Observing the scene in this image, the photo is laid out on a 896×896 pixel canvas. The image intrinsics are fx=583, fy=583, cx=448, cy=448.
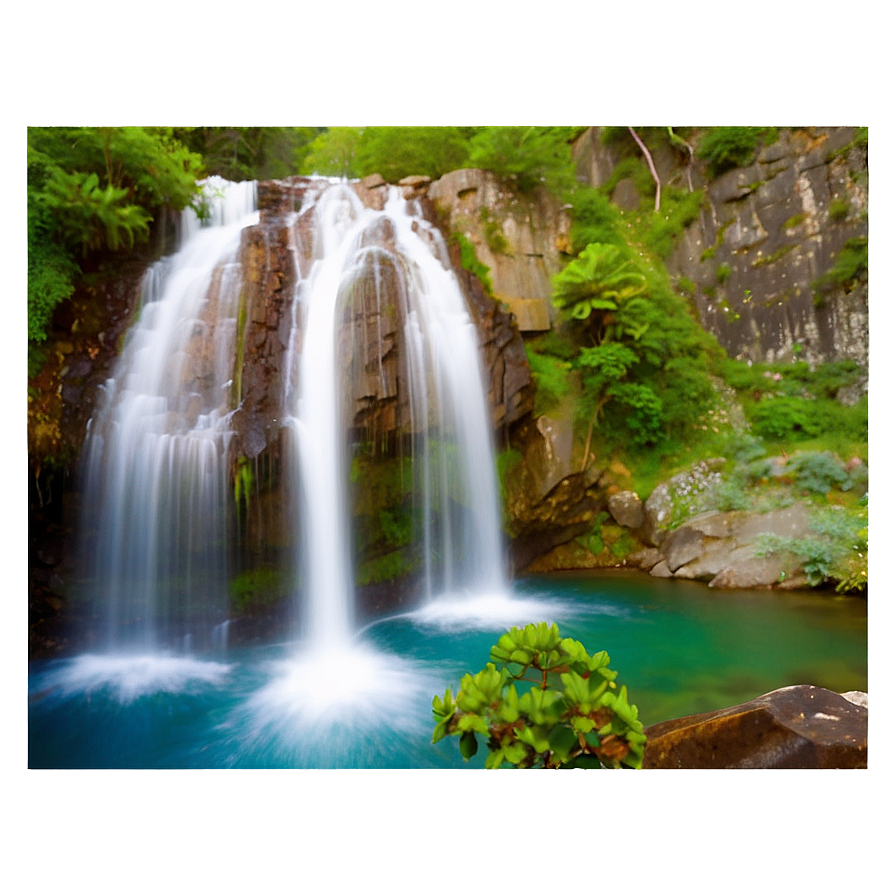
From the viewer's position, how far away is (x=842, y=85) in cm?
235

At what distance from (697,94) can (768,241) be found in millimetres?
1276

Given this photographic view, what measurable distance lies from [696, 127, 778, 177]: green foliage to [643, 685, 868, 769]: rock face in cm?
251

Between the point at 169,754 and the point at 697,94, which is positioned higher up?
the point at 697,94

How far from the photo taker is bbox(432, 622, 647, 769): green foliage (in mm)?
1538

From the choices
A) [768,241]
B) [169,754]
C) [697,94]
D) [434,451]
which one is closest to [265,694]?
[169,754]

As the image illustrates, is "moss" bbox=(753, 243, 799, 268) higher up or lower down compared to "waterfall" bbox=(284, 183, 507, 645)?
higher up

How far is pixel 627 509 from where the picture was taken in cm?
360

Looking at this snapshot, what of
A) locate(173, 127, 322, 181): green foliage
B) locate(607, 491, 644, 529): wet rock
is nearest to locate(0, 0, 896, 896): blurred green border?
locate(173, 127, 322, 181): green foliage

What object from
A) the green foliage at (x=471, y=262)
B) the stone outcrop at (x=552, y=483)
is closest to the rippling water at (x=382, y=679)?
the stone outcrop at (x=552, y=483)

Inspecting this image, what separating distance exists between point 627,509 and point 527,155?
6.91 feet

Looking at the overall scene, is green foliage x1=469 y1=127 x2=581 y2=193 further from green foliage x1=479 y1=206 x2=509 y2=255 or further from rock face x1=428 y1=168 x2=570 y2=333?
green foliage x1=479 y1=206 x2=509 y2=255

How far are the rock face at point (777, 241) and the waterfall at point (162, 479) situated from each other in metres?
2.22

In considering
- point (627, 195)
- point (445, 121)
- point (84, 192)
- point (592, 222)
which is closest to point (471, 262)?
point (592, 222)

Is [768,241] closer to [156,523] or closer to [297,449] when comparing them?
[297,449]
